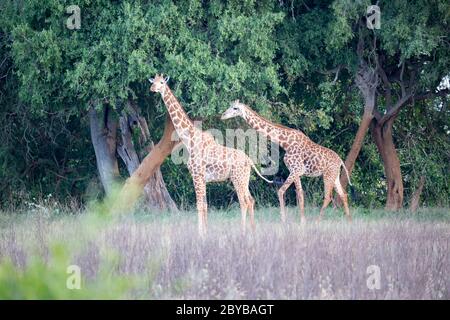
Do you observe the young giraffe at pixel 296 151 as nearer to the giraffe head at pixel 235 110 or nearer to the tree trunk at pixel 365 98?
the giraffe head at pixel 235 110

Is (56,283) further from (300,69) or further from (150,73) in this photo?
(300,69)

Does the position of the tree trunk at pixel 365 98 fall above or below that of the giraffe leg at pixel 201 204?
above

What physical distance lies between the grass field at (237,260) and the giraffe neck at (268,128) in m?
2.72

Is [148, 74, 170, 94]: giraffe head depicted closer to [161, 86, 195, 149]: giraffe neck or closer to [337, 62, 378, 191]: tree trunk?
[161, 86, 195, 149]: giraffe neck

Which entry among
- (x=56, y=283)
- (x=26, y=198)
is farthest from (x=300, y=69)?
(x=56, y=283)

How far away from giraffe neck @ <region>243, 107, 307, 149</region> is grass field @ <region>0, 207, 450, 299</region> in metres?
2.72

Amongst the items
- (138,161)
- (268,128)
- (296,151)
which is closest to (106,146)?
(138,161)

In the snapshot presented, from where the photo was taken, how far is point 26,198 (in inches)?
864

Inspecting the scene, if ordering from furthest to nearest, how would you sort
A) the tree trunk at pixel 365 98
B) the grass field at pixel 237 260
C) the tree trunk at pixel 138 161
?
the tree trunk at pixel 138 161 → the tree trunk at pixel 365 98 → the grass field at pixel 237 260

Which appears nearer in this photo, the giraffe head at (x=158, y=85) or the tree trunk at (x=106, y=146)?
the giraffe head at (x=158, y=85)

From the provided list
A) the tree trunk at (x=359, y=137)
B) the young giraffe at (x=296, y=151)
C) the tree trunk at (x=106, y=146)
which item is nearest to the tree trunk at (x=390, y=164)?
the tree trunk at (x=359, y=137)

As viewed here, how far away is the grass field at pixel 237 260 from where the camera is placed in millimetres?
9359

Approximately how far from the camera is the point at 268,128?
16.6 metres

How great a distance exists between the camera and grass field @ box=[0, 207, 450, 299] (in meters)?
9.36
